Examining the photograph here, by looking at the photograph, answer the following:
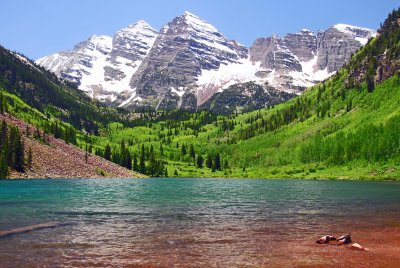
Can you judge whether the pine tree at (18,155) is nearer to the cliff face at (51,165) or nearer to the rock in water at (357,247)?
the cliff face at (51,165)

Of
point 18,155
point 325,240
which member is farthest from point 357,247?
point 18,155

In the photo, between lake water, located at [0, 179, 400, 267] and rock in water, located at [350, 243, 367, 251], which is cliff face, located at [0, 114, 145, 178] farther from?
rock in water, located at [350, 243, 367, 251]

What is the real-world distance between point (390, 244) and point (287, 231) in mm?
10003

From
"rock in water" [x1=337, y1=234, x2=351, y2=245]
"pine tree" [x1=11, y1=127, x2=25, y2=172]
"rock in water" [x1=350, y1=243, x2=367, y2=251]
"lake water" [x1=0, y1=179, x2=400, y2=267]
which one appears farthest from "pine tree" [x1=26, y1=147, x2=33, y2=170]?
"rock in water" [x1=350, y1=243, x2=367, y2=251]

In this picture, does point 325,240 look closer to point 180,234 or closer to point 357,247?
point 357,247

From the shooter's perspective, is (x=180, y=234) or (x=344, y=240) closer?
(x=344, y=240)

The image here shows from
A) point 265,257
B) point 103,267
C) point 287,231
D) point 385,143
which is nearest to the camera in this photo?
point 103,267

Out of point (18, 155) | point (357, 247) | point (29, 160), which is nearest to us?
point (357, 247)

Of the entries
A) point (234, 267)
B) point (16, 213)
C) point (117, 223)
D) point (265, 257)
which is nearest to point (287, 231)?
point (265, 257)

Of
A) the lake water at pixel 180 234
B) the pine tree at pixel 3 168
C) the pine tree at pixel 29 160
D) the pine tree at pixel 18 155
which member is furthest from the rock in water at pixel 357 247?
the pine tree at pixel 29 160

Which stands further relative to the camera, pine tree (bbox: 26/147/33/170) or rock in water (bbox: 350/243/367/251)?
pine tree (bbox: 26/147/33/170)

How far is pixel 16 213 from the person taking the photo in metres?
54.3

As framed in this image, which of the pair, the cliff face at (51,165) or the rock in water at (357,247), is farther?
the cliff face at (51,165)

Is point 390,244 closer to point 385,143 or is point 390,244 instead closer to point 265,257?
point 265,257
